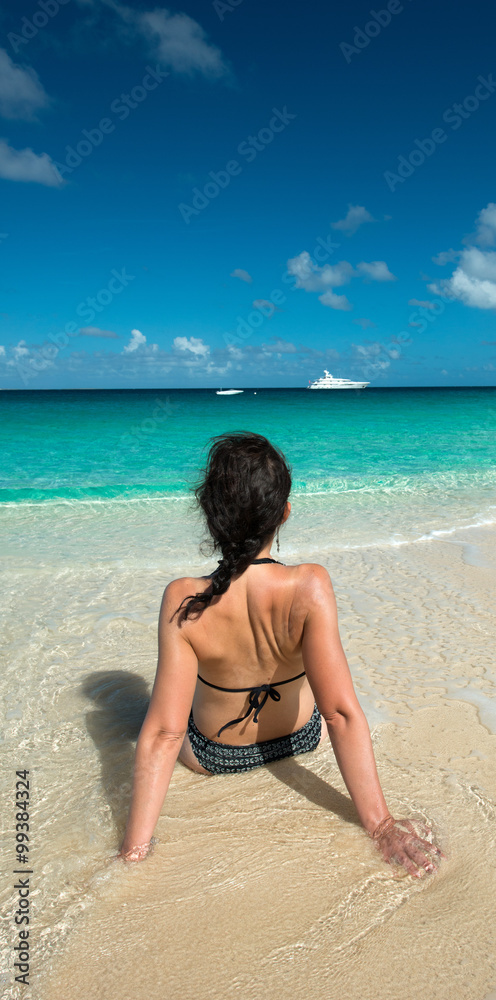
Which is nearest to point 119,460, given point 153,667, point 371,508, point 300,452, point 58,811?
point 300,452

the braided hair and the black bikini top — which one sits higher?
the braided hair

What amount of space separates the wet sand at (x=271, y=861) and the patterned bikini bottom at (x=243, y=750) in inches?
3.2

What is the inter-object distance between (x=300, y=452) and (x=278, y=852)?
16.5m

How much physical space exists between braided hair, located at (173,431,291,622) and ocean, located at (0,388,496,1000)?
2.05ft

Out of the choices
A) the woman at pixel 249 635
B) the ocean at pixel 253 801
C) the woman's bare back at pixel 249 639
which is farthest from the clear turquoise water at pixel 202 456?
the woman at pixel 249 635

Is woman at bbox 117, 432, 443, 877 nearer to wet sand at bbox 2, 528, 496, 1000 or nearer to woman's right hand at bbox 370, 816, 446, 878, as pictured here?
woman's right hand at bbox 370, 816, 446, 878

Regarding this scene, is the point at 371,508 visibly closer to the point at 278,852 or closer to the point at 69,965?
the point at 278,852

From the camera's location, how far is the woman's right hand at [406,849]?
1982 millimetres

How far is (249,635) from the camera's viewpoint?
210cm

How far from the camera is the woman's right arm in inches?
78.4

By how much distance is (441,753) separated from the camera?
9.03 feet

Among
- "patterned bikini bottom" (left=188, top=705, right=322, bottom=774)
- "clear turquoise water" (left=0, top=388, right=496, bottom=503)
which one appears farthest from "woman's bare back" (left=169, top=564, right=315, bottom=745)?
"clear turquoise water" (left=0, top=388, right=496, bottom=503)

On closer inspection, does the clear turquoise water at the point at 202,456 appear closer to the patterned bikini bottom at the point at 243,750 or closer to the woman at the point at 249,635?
the patterned bikini bottom at the point at 243,750

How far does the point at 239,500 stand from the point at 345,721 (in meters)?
0.87
